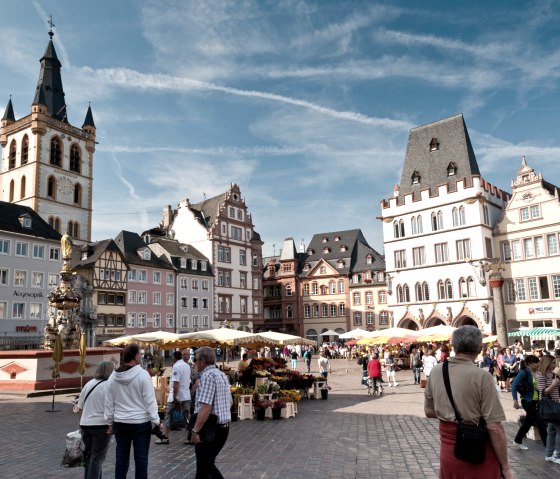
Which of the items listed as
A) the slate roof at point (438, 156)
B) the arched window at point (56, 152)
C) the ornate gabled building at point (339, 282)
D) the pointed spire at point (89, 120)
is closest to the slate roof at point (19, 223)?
the arched window at point (56, 152)

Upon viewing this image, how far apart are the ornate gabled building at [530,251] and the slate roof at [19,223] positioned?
1613 inches

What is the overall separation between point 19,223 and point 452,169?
131ft

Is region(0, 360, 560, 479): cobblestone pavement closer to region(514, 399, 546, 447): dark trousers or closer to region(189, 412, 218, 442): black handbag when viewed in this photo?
region(514, 399, 546, 447): dark trousers

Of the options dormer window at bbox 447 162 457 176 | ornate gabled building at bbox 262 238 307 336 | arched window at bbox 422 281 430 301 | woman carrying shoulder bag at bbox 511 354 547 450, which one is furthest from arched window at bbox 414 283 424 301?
woman carrying shoulder bag at bbox 511 354 547 450

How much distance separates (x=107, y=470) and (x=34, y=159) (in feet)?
199

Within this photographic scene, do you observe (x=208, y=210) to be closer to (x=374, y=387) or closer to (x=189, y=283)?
(x=189, y=283)

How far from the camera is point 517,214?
47250mm

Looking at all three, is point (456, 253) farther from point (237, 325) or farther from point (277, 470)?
point (277, 470)

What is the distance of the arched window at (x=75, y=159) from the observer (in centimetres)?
6719

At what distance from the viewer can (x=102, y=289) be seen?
50500 millimetres

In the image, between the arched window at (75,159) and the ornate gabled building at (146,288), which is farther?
the arched window at (75,159)

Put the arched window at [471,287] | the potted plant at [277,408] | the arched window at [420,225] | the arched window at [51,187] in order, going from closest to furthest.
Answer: the potted plant at [277,408], the arched window at [471,287], the arched window at [420,225], the arched window at [51,187]

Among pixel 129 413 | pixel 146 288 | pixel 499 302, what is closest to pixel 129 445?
pixel 129 413

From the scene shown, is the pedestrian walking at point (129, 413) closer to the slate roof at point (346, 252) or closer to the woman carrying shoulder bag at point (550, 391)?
the woman carrying shoulder bag at point (550, 391)
